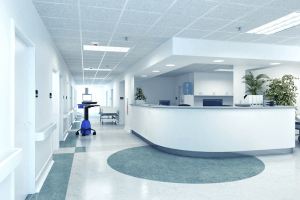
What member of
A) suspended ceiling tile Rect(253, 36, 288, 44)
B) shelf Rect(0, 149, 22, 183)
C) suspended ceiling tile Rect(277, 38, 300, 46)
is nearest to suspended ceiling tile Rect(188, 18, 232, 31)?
suspended ceiling tile Rect(253, 36, 288, 44)

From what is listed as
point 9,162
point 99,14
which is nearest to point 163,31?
point 99,14

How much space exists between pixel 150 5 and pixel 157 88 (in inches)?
414

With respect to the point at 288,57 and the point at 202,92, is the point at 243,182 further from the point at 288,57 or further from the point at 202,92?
the point at 202,92

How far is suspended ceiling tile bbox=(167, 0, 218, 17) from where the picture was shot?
3.47 metres

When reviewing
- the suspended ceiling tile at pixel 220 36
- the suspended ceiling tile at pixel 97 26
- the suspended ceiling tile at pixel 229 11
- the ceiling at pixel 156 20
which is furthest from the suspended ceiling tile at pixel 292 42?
the suspended ceiling tile at pixel 97 26

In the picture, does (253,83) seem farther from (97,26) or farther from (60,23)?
(60,23)

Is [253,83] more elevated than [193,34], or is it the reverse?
[193,34]

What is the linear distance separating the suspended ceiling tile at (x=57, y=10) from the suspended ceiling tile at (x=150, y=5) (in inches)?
35.3

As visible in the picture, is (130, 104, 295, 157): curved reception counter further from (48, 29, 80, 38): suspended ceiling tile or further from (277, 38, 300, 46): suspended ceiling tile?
(48, 29, 80, 38): suspended ceiling tile

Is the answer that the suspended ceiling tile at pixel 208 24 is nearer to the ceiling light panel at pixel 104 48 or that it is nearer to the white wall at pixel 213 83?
the ceiling light panel at pixel 104 48

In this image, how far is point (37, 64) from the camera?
3.62 metres

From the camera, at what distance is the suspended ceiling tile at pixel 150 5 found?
343cm

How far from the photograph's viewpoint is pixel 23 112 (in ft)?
9.95

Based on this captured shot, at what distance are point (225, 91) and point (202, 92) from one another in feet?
4.52
